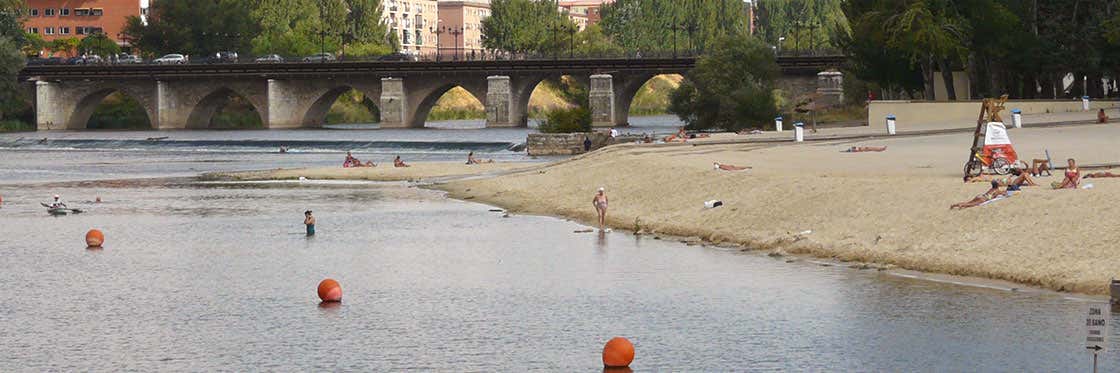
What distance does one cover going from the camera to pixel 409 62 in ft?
570

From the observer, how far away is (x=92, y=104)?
625ft

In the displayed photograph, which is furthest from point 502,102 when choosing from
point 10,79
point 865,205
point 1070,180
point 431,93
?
point 1070,180

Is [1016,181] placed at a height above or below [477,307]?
above

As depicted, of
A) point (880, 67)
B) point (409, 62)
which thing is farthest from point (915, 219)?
point (409, 62)

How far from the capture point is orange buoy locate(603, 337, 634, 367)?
30.3 metres

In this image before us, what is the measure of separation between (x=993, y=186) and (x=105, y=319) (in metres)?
23.5

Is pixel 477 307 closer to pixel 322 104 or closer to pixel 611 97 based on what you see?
pixel 611 97

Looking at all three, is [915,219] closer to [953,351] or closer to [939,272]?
[939,272]

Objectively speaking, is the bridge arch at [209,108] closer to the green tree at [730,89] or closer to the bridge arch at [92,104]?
the bridge arch at [92,104]

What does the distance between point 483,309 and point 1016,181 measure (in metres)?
17.1

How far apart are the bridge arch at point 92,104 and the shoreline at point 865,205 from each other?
11102 cm

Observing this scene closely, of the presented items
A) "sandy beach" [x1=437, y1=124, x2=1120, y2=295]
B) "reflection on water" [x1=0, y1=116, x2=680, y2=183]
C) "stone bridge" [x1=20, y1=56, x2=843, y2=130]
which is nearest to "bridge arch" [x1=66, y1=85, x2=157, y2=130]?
"stone bridge" [x1=20, y1=56, x2=843, y2=130]

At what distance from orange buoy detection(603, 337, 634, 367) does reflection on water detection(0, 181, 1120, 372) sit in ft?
1.83

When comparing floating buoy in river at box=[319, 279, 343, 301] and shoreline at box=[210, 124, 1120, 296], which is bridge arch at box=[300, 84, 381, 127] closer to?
shoreline at box=[210, 124, 1120, 296]
